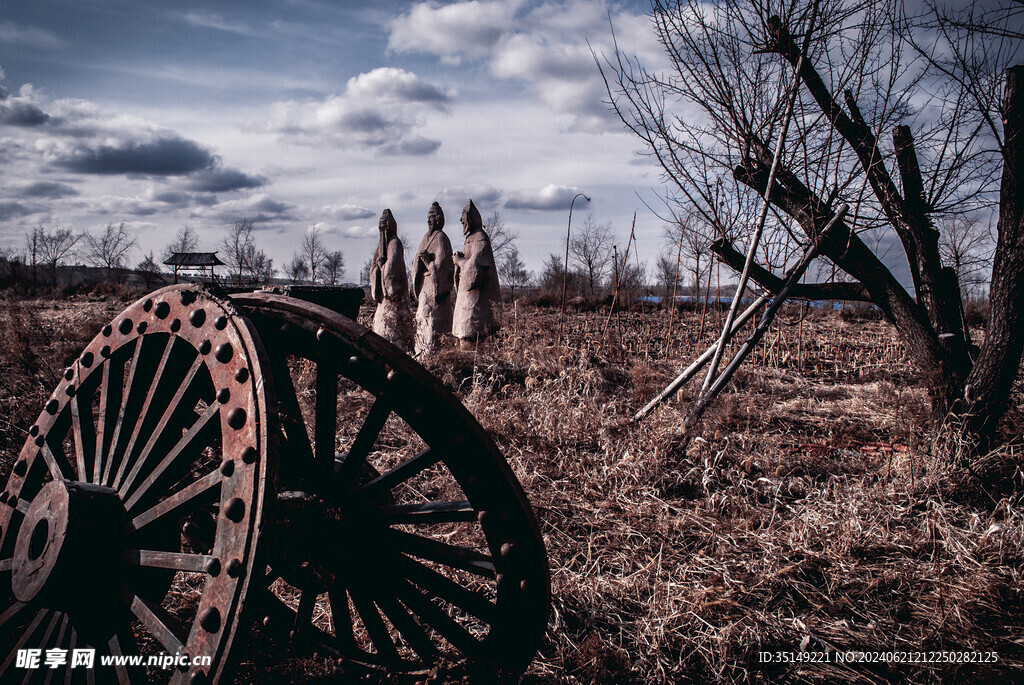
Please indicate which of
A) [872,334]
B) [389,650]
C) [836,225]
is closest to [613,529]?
[389,650]

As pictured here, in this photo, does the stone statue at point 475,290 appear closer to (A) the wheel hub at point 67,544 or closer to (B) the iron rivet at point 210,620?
(A) the wheel hub at point 67,544

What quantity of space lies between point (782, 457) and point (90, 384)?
15.0 ft

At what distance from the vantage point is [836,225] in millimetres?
5051

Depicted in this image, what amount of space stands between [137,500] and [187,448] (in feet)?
0.69

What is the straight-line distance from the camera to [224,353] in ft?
4.69

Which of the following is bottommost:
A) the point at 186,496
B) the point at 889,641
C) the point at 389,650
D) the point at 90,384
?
the point at 889,641

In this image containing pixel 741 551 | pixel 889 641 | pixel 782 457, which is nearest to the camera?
pixel 889 641

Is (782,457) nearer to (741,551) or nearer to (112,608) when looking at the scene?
(741,551)

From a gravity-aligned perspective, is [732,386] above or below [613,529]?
above

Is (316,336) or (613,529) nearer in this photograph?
(316,336)

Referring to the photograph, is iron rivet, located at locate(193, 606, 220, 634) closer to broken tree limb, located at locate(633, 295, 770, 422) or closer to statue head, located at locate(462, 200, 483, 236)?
broken tree limb, located at locate(633, 295, 770, 422)

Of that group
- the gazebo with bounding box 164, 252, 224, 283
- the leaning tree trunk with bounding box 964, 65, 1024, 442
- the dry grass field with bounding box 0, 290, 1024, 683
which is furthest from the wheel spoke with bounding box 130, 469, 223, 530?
the gazebo with bounding box 164, 252, 224, 283

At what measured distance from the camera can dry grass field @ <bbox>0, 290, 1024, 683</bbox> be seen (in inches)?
96.4

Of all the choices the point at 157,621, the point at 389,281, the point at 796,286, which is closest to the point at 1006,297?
the point at 796,286
